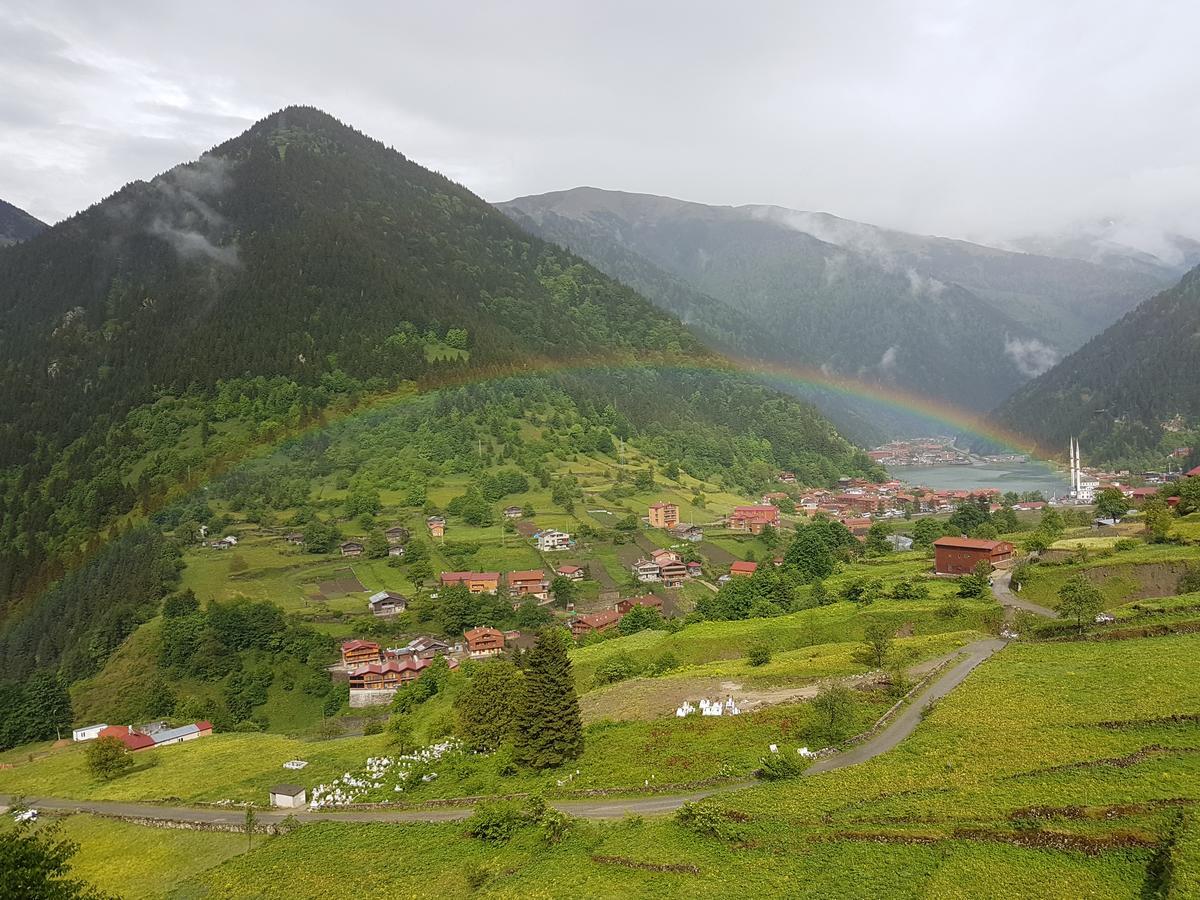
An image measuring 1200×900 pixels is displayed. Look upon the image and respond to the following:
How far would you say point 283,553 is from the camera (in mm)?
76938

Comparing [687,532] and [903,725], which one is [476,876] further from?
[687,532]

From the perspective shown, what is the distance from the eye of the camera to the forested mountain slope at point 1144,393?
158 m

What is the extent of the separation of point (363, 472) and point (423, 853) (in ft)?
248

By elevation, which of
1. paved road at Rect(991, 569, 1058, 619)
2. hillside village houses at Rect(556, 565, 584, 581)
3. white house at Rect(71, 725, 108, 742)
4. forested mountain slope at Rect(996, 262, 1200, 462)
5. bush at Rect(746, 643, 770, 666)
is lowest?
white house at Rect(71, 725, 108, 742)

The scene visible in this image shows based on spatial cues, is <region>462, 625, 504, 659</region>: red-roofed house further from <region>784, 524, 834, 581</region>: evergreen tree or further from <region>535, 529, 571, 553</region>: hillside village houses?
<region>784, 524, 834, 581</region>: evergreen tree

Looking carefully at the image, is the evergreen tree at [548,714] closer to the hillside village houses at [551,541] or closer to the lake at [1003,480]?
the hillside village houses at [551,541]

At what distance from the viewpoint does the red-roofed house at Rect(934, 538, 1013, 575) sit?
175ft

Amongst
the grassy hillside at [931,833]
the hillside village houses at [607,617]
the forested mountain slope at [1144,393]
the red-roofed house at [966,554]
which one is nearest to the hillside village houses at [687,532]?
the hillside village houses at [607,617]

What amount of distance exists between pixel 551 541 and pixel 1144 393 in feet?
505

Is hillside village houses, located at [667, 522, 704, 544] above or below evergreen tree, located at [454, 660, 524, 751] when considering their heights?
below

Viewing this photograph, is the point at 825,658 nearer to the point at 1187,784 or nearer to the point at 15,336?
the point at 1187,784

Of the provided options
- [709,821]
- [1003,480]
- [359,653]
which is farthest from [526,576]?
[1003,480]

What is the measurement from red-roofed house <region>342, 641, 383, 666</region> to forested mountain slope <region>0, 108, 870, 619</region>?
45902 mm

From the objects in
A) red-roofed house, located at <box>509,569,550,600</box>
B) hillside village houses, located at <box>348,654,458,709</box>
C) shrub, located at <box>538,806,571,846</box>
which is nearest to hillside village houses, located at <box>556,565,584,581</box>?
red-roofed house, located at <box>509,569,550,600</box>
